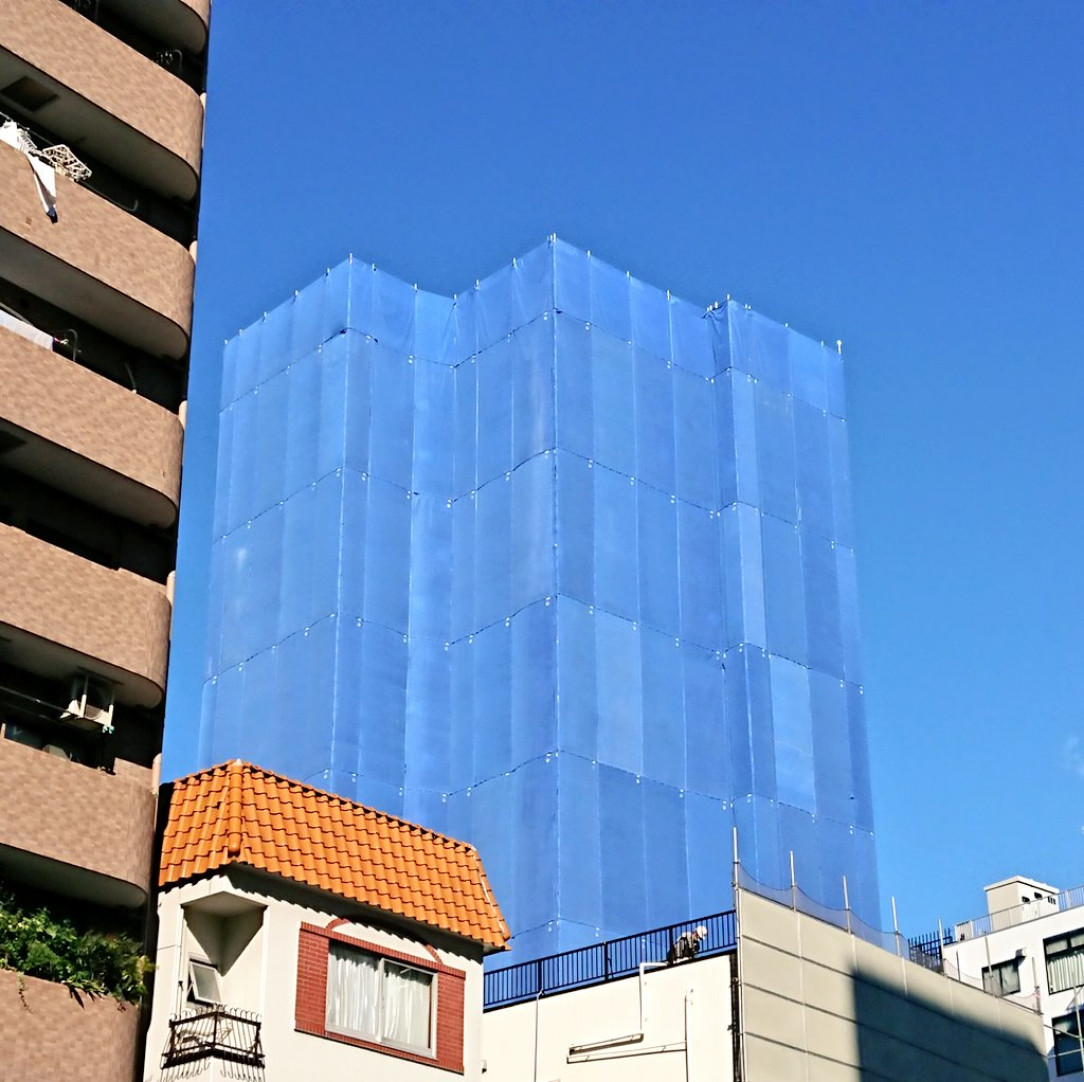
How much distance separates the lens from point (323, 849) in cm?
3412

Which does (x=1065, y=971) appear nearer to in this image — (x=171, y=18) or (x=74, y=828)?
(x=171, y=18)

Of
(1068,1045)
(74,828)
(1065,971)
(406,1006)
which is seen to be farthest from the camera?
(1065,971)

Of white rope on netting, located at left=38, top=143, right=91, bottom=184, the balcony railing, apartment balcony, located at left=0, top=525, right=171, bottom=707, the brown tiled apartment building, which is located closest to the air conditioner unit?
the brown tiled apartment building

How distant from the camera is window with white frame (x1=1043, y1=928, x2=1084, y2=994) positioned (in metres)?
74.0

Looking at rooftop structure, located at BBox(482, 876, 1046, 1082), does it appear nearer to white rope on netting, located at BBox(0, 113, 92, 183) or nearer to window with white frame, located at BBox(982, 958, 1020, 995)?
white rope on netting, located at BBox(0, 113, 92, 183)

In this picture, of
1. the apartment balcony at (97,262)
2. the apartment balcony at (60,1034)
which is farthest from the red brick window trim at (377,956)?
the apartment balcony at (97,262)

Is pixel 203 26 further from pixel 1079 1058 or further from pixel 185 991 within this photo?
pixel 1079 1058

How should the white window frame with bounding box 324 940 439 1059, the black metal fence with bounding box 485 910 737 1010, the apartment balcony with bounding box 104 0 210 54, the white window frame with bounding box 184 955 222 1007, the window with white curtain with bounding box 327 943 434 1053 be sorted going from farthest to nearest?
the apartment balcony with bounding box 104 0 210 54
the black metal fence with bounding box 485 910 737 1010
the window with white curtain with bounding box 327 943 434 1053
the white window frame with bounding box 324 940 439 1059
the white window frame with bounding box 184 955 222 1007

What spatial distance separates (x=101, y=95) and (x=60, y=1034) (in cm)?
1673

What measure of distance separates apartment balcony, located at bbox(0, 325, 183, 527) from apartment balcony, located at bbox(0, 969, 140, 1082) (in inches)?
340

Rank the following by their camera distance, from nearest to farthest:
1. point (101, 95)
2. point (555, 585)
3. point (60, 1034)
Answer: point (60, 1034)
point (101, 95)
point (555, 585)

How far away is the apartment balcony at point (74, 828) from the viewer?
1168 inches

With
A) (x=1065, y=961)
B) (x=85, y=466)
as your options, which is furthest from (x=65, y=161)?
(x=1065, y=961)

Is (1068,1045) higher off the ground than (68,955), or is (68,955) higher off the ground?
(1068,1045)
